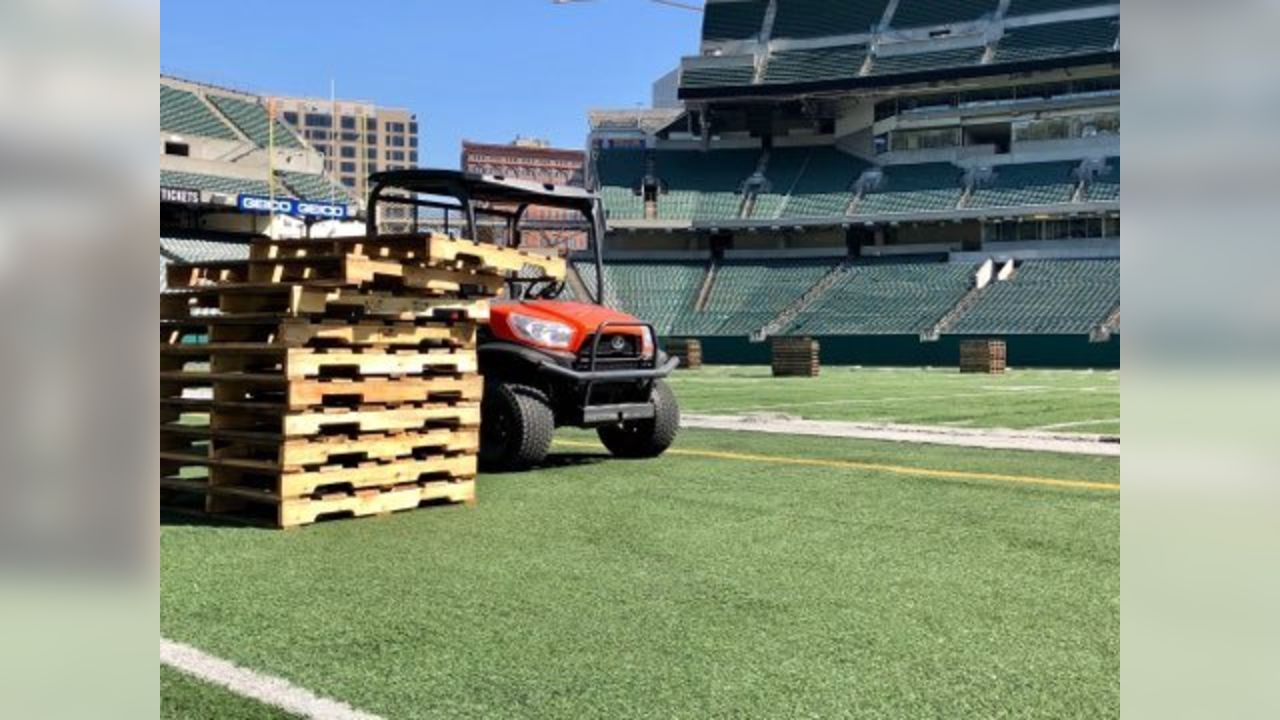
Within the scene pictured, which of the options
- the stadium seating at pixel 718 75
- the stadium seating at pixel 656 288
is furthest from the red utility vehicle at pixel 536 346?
the stadium seating at pixel 718 75

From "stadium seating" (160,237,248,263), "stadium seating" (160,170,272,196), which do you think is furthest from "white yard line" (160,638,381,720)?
"stadium seating" (160,170,272,196)

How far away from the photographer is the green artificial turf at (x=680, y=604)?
131 inches

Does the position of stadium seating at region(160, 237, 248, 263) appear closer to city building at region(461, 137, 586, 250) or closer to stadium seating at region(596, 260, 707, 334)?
stadium seating at region(596, 260, 707, 334)

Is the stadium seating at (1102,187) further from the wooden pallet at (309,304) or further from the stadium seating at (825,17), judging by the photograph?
the wooden pallet at (309,304)

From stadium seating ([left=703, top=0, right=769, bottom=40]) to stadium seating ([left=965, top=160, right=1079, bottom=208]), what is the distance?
1869 centimetres

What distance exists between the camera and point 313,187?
6047 cm

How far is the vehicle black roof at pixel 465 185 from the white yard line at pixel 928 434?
17.2ft

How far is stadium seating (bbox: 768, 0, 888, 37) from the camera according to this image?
61594mm

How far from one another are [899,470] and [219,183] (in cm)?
5169

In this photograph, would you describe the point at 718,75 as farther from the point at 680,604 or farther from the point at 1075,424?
the point at 680,604

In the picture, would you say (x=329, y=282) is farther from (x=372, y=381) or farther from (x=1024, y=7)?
(x=1024, y=7)
